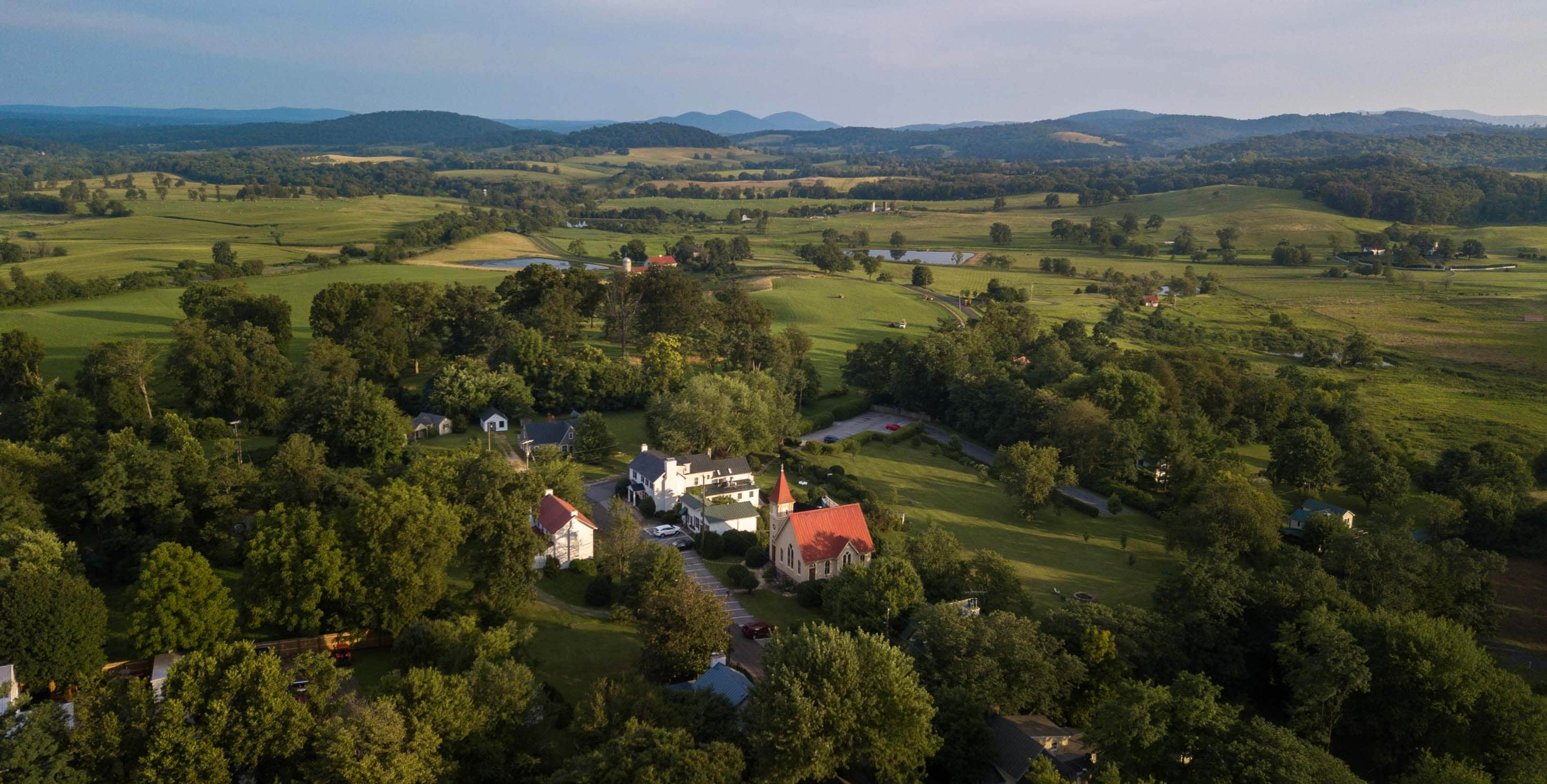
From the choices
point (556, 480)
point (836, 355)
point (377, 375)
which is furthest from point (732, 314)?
point (556, 480)

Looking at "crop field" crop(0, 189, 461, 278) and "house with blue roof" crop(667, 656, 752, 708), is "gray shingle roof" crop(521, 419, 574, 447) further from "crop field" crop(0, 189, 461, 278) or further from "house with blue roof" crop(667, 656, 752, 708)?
"crop field" crop(0, 189, 461, 278)

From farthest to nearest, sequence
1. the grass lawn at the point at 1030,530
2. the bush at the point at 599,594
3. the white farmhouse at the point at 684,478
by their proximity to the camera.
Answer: the white farmhouse at the point at 684,478 → the grass lawn at the point at 1030,530 → the bush at the point at 599,594

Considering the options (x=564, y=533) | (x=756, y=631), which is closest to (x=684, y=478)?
(x=564, y=533)

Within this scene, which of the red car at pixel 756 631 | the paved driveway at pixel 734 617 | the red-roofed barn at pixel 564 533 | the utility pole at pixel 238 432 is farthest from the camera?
the utility pole at pixel 238 432

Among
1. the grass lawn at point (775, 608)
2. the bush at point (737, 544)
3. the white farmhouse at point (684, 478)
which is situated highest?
the white farmhouse at point (684, 478)

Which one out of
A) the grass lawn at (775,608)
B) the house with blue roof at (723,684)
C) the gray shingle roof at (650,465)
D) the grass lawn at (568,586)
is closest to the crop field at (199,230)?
the gray shingle roof at (650,465)

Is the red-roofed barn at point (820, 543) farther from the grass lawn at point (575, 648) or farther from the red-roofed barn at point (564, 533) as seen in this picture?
the red-roofed barn at point (564, 533)

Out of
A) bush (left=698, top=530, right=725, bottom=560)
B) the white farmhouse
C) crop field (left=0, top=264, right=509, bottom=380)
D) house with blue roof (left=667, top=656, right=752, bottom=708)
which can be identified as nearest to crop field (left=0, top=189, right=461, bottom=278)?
crop field (left=0, top=264, right=509, bottom=380)

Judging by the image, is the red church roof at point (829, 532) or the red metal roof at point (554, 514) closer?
the red church roof at point (829, 532)
